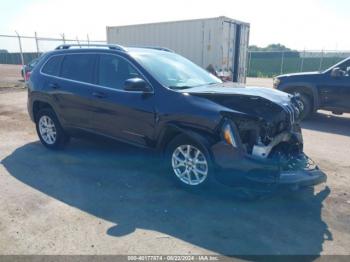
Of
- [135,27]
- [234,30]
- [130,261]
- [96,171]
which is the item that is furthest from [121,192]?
[135,27]

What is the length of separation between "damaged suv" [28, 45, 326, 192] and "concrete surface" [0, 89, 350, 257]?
0.37 metres

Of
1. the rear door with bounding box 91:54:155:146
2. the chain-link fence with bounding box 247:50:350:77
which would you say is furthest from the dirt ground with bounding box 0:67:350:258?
the chain-link fence with bounding box 247:50:350:77

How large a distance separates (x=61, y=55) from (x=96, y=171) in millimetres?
2297

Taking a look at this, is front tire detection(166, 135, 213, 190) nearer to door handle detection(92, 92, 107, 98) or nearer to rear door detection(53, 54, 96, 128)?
door handle detection(92, 92, 107, 98)

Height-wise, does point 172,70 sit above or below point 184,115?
above

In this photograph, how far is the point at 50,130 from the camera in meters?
6.07

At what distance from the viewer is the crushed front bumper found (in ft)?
12.2

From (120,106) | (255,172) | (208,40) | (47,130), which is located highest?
(208,40)

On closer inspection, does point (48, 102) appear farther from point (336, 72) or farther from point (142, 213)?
point (336, 72)

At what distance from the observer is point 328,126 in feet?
27.9

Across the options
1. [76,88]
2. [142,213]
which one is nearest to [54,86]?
[76,88]

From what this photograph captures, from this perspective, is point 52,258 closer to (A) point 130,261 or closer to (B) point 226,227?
(A) point 130,261

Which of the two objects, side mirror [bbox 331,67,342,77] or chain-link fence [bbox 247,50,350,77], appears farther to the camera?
chain-link fence [bbox 247,50,350,77]

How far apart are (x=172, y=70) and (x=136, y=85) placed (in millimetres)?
877
